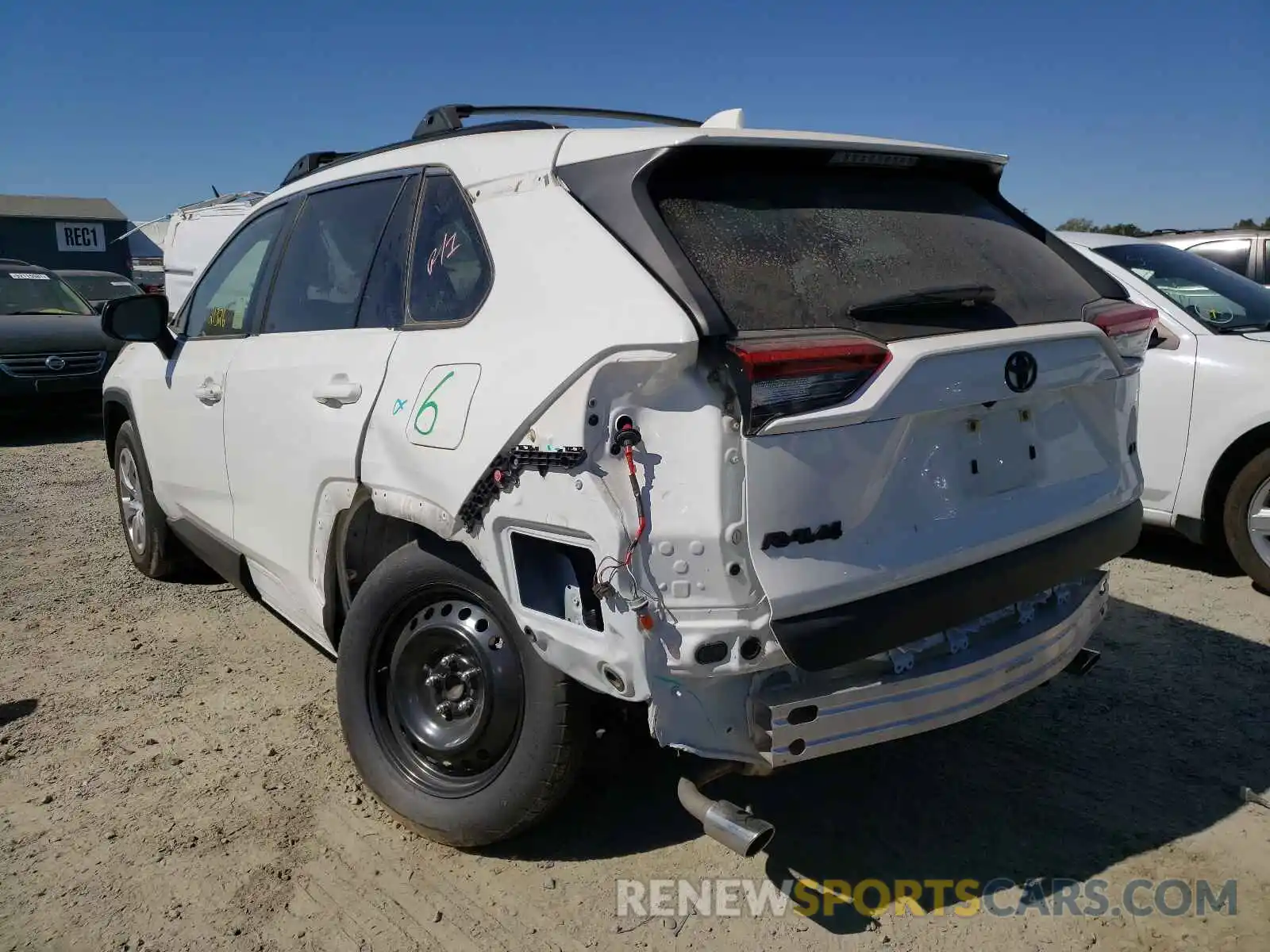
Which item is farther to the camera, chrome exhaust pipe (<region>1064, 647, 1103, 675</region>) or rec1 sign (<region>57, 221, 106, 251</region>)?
rec1 sign (<region>57, 221, 106, 251</region>)

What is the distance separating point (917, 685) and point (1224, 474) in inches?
142

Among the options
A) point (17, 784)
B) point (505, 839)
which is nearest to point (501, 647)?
point (505, 839)

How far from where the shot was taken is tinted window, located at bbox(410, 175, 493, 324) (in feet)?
8.79

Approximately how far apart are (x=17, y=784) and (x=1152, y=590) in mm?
5054

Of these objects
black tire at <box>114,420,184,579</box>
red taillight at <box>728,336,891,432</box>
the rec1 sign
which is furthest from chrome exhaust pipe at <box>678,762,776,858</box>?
the rec1 sign

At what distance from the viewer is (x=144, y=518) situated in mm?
5094

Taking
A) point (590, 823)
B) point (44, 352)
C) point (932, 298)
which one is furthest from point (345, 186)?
point (44, 352)

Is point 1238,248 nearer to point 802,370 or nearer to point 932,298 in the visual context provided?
point 932,298

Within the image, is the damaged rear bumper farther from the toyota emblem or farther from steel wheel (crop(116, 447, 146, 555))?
steel wheel (crop(116, 447, 146, 555))

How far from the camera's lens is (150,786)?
10.5 feet

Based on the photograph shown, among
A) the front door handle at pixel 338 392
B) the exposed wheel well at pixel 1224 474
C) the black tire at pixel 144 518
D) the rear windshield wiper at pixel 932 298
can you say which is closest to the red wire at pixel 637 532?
the rear windshield wiper at pixel 932 298

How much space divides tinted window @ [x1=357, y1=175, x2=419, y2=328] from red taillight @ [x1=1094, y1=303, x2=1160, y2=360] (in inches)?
81.7

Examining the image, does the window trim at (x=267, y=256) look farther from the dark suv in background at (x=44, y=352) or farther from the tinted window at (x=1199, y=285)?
the dark suv in background at (x=44, y=352)

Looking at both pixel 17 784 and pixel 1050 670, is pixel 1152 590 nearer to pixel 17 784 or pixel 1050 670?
pixel 1050 670
